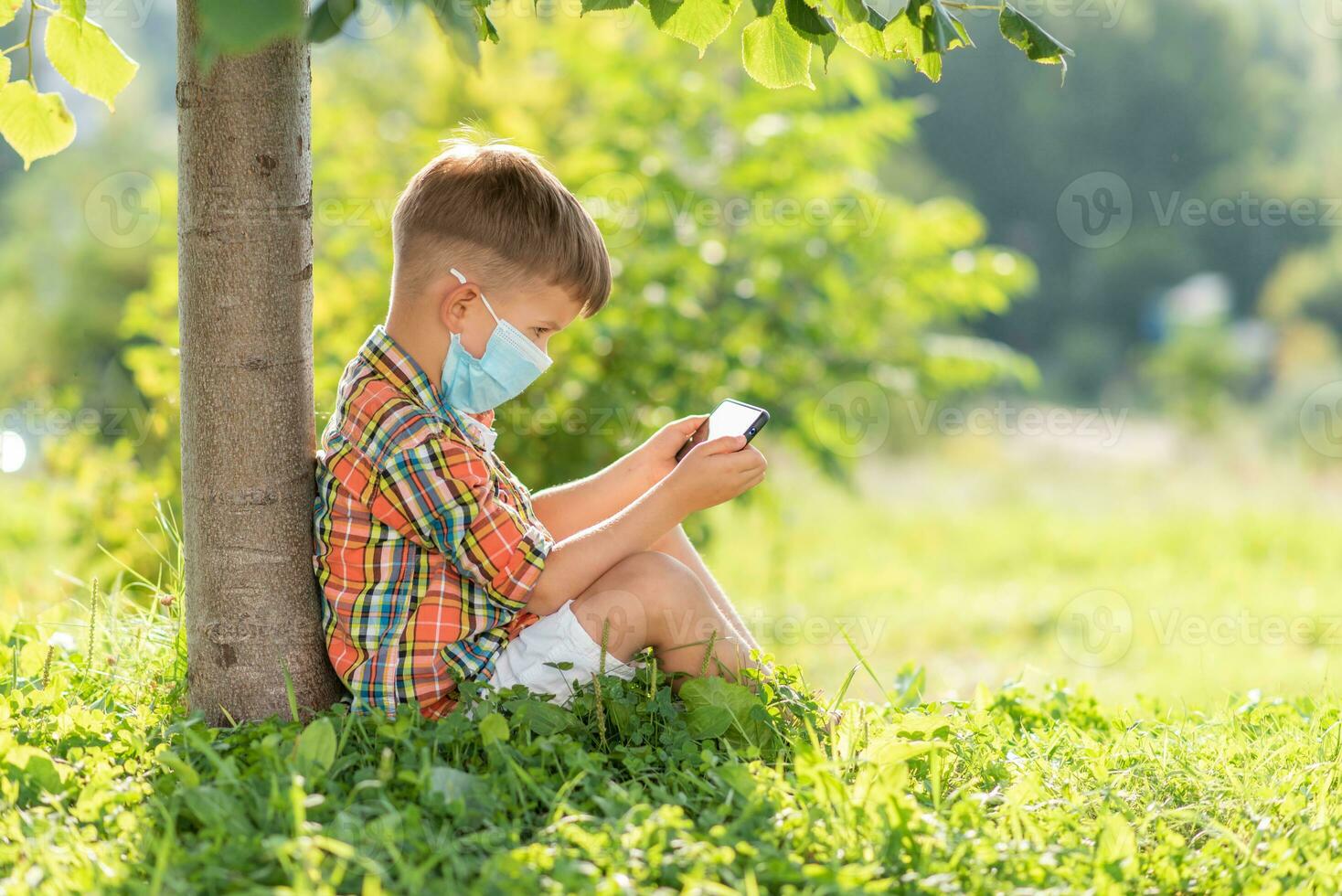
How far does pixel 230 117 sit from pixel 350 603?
86 centimetres

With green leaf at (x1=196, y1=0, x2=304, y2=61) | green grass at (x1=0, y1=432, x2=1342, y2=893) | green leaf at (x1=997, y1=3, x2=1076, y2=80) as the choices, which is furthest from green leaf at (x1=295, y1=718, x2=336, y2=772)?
green leaf at (x1=997, y1=3, x2=1076, y2=80)

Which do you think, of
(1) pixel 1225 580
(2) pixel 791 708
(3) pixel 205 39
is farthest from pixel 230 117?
(1) pixel 1225 580

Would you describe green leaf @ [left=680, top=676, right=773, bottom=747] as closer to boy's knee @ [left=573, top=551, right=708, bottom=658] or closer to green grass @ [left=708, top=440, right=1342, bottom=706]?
boy's knee @ [left=573, top=551, right=708, bottom=658]

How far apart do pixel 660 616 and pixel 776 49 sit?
103cm

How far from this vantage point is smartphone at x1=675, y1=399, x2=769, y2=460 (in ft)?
7.47

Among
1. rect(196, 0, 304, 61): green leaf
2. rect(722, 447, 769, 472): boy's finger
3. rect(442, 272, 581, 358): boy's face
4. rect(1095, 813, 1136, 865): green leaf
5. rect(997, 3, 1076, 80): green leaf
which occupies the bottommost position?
rect(1095, 813, 1136, 865): green leaf

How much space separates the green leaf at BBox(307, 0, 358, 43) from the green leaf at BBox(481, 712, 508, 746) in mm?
1030

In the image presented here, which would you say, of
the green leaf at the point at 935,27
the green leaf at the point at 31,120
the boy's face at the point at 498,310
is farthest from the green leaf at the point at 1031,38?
the green leaf at the point at 31,120

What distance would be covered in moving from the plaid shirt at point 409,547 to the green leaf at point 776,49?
82cm

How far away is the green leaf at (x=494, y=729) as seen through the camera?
1855 millimetres

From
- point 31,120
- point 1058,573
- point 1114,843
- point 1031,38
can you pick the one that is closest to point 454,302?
point 31,120

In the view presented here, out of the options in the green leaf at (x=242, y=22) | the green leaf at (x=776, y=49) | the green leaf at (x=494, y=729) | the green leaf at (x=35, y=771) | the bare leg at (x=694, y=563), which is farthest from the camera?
the bare leg at (x=694, y=563)

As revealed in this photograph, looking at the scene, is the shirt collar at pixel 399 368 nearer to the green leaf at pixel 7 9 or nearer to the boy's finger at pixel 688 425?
the boy's finger at pixel 688 425

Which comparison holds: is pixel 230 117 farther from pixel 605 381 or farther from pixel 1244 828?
pixel 605 381
